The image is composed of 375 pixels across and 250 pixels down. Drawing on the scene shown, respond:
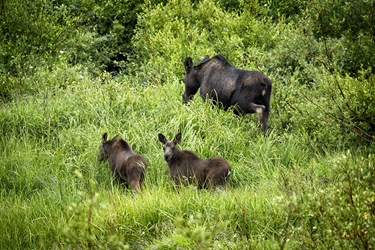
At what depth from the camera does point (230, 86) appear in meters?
11.5

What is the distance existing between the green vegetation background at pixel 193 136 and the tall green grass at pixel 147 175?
27 millimetres

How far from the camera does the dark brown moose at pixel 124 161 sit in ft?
32.3

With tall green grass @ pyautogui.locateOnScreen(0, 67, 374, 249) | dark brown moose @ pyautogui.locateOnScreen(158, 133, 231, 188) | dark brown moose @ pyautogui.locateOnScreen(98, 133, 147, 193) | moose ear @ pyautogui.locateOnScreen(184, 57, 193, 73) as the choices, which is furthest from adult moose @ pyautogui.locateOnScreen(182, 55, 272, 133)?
dark brown moose @ pyautogui.locateOnScreen(98, 133, 147, 193)

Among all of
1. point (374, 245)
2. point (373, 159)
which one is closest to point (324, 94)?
point (373, 159)

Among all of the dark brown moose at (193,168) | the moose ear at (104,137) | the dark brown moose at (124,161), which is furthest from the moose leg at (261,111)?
the moose ear at (104,137)

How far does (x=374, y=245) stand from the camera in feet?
20.5

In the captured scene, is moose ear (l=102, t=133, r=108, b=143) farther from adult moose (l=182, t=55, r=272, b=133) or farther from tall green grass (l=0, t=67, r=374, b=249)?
adult moose (l=182, t=55, r=272, b=133)

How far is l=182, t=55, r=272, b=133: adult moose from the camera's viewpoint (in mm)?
11109

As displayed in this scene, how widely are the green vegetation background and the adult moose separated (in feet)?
0.92

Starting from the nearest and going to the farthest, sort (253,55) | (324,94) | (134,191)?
(134,191) < (324,94) < (253,55)

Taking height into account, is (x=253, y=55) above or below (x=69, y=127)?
above

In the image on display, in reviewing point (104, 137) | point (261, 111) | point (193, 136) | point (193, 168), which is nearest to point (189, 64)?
point (193, 136)

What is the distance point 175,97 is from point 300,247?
607 cm

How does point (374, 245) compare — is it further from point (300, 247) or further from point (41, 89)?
point (41, 89)
